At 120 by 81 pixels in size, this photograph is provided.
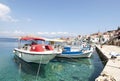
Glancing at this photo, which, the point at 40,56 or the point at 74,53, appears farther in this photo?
the point at 74,53

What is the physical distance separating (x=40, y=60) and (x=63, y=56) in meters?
6.76

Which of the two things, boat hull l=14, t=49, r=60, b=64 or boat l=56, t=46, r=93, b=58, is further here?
boat l=56, t=46, r=93, b=58

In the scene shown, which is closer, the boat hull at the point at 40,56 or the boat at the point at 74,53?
the boat hull at the point at 40,56

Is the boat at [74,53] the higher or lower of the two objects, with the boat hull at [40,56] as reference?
lower

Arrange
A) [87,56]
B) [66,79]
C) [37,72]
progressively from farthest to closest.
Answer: [87,56] < [37,72] < [66,79]

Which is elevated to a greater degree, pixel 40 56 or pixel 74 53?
pixel 40 56

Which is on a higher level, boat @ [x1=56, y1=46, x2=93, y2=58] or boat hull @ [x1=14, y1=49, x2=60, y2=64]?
boat hull @ [x1=14, y1=49, x2=60, y2=64]

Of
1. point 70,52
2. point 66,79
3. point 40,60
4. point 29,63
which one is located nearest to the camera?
point 66,79

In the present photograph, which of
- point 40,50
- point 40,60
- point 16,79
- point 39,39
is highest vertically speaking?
point 39,39

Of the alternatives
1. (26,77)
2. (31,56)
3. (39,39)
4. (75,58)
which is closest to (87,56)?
(75,58)

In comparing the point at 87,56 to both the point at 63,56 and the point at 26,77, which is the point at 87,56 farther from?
the point at 26,77

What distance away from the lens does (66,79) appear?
11.9 meters

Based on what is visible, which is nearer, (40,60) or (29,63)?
(40,60)

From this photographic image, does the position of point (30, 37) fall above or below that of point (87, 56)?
above
